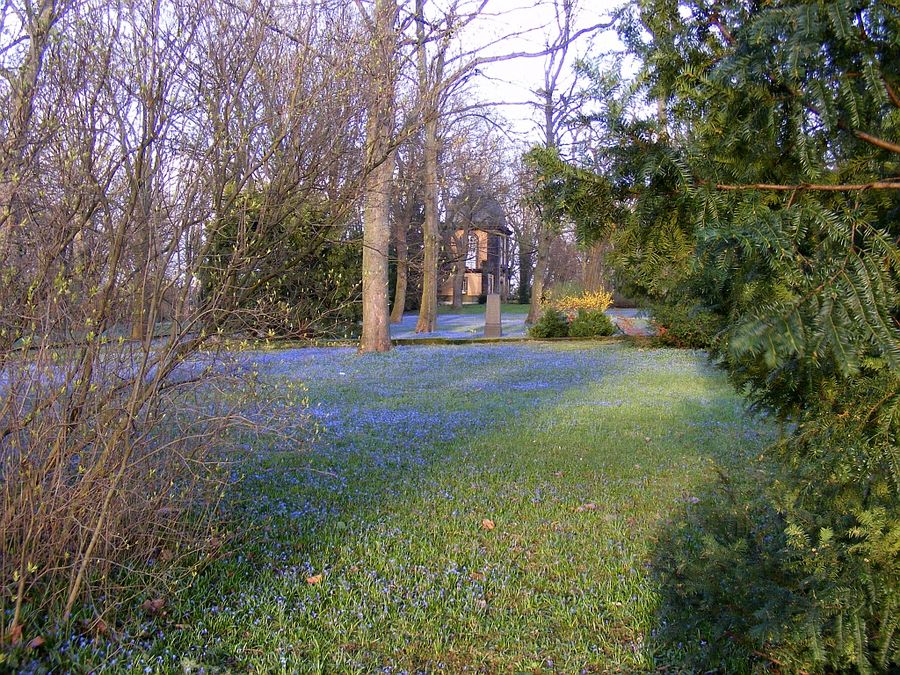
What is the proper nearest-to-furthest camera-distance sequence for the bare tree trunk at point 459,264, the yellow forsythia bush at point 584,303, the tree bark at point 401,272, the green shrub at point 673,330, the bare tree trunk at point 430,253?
the green shrub at point 673,330, the bare tree trunk at point 430,253, the yellow forsythia bush at point 584,303, the tree bark at point 401,272, the bare tree trunk at point 459,264

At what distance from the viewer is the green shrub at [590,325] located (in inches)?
912

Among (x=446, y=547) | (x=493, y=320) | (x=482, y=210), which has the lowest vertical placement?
(x=446, y=547)

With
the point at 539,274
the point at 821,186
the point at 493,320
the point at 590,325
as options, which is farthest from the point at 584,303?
the point at 821,186

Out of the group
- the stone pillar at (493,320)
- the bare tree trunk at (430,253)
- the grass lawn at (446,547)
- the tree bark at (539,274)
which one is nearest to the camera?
the grass lawn at (446,547)

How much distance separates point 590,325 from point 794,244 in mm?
21502

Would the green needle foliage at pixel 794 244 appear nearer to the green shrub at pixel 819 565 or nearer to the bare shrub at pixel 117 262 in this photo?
the green shrub at pixel 819 565

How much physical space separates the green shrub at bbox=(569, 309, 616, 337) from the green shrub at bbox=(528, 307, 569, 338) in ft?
0.81

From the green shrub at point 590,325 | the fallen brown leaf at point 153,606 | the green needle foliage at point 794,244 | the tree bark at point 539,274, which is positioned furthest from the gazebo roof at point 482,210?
the green needle foliage at point 794,244

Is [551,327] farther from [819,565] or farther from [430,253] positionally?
[819,565]

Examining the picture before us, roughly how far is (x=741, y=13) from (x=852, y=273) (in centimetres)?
102

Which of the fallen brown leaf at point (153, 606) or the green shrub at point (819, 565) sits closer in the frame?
the green shrub at point (819, 565)

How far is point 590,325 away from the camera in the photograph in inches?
915

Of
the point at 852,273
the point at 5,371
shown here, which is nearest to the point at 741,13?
the point at 852,273

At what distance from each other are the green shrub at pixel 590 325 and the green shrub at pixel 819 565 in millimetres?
20235
